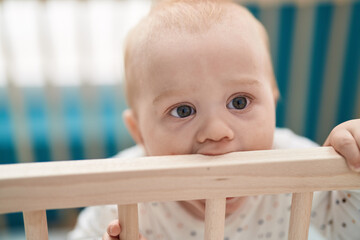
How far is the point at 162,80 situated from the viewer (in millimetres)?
604

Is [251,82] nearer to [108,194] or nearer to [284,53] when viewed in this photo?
[108,194]

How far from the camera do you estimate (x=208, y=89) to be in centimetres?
57

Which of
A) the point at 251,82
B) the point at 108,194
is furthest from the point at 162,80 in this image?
the point at 108,194

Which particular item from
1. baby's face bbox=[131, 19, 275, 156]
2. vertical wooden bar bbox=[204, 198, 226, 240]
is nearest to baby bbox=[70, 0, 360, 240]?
baby's face bbox=[131, 19, 275, 156]

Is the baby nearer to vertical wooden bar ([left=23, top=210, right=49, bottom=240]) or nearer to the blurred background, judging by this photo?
vertical wooden bar ([left=23, top=210, right=49, bottom=240])

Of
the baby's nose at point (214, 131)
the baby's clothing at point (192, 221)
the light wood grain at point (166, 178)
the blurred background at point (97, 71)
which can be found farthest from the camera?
the blurred background at point (97, 71)

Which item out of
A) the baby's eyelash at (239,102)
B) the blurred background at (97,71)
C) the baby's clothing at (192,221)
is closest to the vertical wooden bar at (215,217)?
the baby's eyelash at (239,102)

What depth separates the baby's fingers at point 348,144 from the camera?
43cm

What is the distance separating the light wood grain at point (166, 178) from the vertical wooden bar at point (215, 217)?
0.04 feet

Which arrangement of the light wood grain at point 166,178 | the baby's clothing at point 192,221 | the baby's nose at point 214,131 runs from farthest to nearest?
the baby's clothing at point 192,221
the baby's nose at point 214,131
the light wood grain at point 166,178

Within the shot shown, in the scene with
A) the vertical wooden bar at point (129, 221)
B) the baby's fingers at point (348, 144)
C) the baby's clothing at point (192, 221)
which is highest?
the baby's fingers at point (348, 144)

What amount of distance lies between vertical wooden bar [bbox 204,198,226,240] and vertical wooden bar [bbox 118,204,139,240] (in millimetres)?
85

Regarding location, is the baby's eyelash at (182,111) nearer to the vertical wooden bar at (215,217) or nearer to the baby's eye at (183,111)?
the baby's eye at (183,111)

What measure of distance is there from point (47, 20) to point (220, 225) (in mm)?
1133
